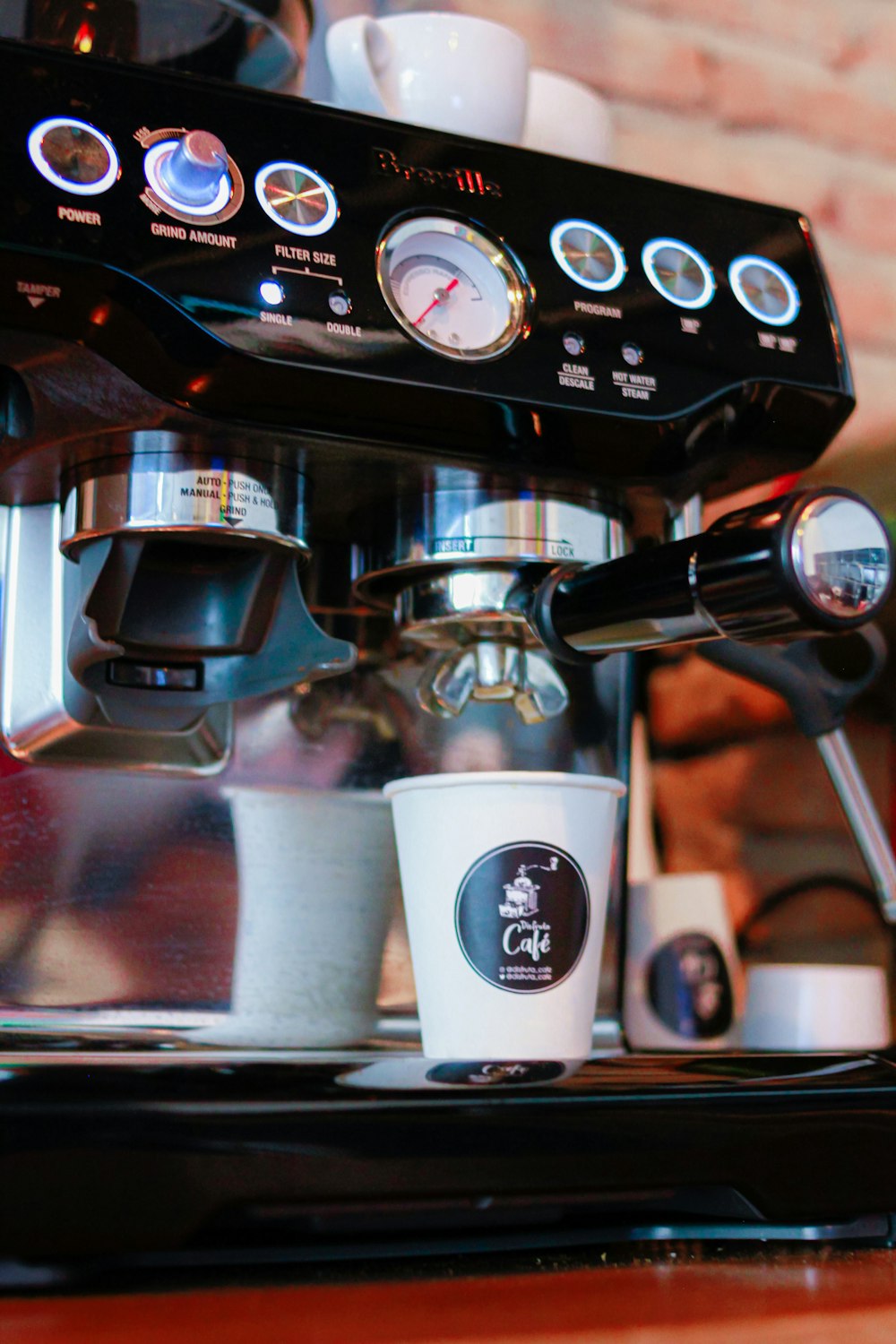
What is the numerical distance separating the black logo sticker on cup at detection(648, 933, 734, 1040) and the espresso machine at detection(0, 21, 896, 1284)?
10 cm

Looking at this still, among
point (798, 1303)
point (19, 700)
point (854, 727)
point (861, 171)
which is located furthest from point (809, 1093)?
point (861, 171)

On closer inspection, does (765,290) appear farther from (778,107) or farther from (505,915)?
(778,107)

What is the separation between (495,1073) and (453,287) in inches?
11.2

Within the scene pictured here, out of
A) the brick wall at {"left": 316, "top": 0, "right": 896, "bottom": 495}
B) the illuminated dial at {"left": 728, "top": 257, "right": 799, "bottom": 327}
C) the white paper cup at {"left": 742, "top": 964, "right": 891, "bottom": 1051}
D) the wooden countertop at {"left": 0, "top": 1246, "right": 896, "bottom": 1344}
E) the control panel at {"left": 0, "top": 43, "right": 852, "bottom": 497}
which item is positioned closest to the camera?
the wooden countertop at {"left": 0, "top": 1246, "right": 896, "bottom": 1344}

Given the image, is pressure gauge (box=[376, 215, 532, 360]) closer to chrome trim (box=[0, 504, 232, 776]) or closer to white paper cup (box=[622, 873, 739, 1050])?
chrome trim (box=[0, 504, 232, 776])

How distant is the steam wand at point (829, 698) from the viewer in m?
0.66

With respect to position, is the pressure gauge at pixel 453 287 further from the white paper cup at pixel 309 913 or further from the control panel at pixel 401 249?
the white paper cup at pixel 309 913

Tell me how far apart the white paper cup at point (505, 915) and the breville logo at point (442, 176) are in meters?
0.23

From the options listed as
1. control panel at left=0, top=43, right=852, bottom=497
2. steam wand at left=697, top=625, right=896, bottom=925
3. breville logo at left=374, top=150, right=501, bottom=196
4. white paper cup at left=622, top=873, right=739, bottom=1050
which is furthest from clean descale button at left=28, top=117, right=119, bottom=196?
white paper cup at left=622, top=873, right=739, bottom=1050

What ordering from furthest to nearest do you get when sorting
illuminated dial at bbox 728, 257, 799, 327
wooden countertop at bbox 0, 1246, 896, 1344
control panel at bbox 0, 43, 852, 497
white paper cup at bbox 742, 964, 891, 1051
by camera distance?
white paper cup at bbox 742, 964, 891, 1051
illuminated dial at bbox 728, 257, 799, 327
control panel at bbox 0, 43, 852, 497
wooden countertop at bbox 0, 1246, 896, 1344

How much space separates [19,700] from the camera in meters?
0.59

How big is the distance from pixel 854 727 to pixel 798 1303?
597mm

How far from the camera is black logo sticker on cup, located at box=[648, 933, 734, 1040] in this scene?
30.0 inches

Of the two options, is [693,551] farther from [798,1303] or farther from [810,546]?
[798,1303]
